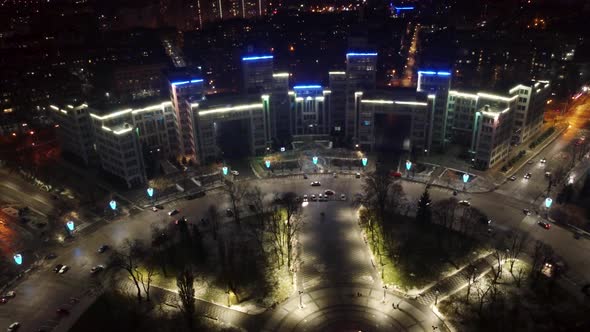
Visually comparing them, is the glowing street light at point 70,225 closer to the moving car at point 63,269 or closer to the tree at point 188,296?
the moving car at point 63,269

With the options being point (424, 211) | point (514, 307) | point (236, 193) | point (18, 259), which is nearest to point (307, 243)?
point (236, 193)

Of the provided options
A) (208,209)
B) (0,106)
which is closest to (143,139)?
(208,209)

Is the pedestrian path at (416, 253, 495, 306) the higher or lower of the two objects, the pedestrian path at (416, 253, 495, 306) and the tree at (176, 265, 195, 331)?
the lower

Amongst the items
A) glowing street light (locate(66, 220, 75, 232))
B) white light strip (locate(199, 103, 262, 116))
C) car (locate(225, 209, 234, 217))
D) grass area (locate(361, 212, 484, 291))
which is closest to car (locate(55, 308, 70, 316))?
glowing street light (locate(66, 220, 75, 232))

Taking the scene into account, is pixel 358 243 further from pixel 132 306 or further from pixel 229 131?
pixel 229 131

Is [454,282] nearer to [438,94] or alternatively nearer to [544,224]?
[544,224]

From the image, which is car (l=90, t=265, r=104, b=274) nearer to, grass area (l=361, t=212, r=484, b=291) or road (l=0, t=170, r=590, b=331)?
road (l=0, t=170, r=590, b=331)
